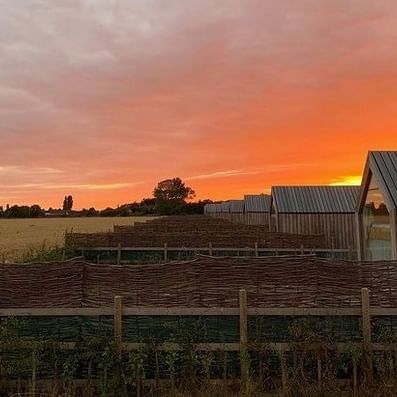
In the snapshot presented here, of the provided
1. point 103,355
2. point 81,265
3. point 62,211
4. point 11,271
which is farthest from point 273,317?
point 62,211

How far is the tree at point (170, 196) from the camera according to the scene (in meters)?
130

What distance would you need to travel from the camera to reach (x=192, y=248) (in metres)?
22.2

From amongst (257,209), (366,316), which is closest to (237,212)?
(257,209)

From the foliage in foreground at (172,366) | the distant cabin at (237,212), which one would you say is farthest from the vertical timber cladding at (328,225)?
the distant cabin at (237,212)

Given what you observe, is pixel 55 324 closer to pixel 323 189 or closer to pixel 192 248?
pixel 192 248

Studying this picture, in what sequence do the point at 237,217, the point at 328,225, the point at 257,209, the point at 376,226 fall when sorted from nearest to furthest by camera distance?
the point at 376,226 < the point at 328,225 < the point at 257,209 < the point at 237,217

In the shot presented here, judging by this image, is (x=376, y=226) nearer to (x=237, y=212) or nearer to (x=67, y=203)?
(x=237, y=212)

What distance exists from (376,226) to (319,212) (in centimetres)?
1508

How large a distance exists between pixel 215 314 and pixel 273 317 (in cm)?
79

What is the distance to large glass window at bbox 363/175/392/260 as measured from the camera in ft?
43.0

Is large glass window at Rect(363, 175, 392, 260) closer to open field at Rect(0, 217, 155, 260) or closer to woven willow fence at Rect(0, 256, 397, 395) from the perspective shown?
woven willow fence at Rect(0, 256, 397, 395)

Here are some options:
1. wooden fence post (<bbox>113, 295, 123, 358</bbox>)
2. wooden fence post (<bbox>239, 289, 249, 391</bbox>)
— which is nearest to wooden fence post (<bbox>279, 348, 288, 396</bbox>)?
wooden fence post (<bbox>239, 289, 249, 391</bbox>)

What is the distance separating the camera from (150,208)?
155 meters

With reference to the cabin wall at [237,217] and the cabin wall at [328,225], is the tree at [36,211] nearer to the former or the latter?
the cabin wall at [237,217]
